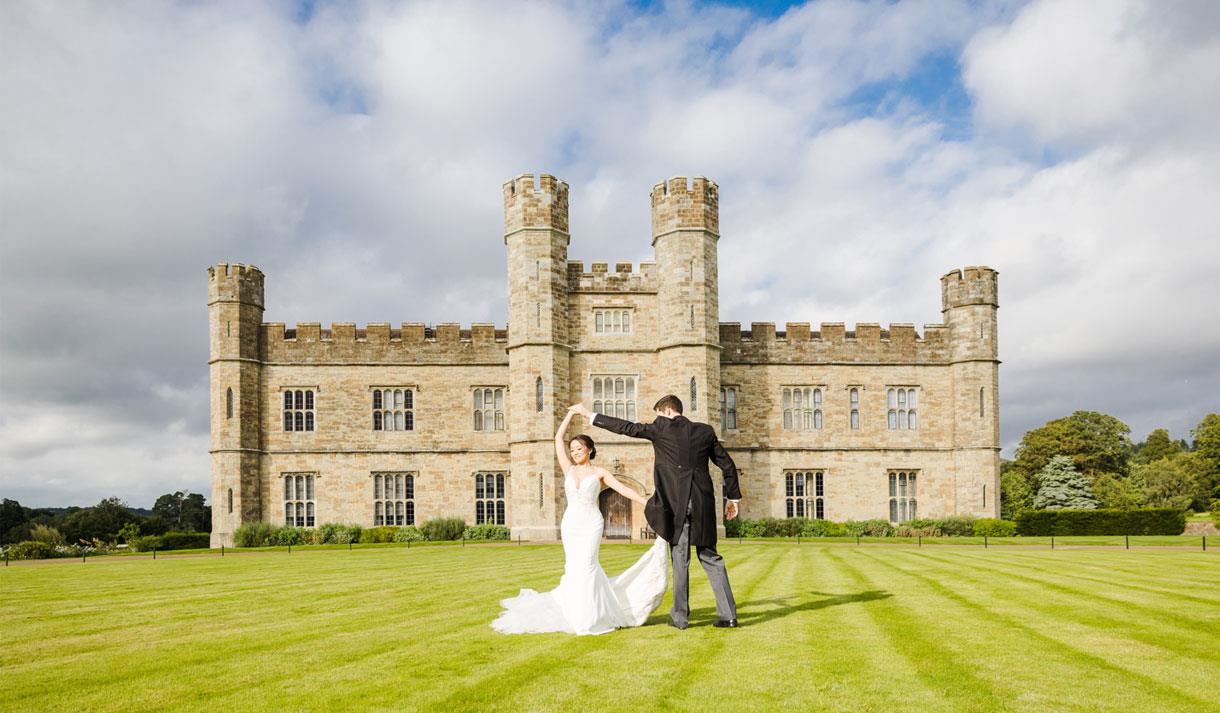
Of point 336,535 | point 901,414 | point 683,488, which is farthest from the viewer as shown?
point 901,414

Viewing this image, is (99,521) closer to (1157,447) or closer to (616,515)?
(616,515)

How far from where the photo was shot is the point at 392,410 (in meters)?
33.9

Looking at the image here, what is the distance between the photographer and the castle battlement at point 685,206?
31703 mm

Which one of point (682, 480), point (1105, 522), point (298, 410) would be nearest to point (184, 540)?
point (298, 410)

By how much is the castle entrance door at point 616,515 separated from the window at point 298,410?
11665 millimetres

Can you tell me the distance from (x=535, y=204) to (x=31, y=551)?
19.5 metres

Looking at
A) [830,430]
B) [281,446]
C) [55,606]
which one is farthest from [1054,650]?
[281,446]

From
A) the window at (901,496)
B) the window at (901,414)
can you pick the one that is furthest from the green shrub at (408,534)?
the window at (901,414)

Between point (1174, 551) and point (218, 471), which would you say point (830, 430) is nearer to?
point (1174, 551)

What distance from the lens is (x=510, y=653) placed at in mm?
7012

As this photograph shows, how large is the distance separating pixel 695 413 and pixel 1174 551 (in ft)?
47.7

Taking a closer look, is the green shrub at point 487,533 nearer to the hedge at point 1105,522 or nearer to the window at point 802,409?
the window at point 802,409

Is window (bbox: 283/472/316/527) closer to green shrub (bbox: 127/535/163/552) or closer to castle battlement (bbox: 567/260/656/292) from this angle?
green shrub (bbox: 127/535/163/552)

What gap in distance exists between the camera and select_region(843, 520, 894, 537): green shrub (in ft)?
108
